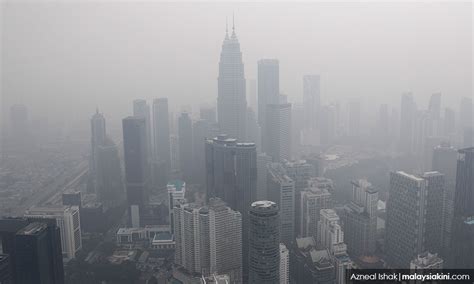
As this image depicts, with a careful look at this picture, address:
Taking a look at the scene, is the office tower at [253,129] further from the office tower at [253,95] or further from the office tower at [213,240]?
the office tower at [213,240]

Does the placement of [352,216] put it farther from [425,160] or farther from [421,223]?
[425,160]

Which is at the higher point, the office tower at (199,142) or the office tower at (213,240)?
the office tower at (199,142)

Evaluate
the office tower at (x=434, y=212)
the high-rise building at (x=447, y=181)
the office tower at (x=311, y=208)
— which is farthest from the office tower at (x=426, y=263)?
the office tower at (x=311, y=208)

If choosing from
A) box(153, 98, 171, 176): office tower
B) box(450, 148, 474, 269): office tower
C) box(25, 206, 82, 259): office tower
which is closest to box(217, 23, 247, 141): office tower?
box(153, 98, 171, 176): office tower

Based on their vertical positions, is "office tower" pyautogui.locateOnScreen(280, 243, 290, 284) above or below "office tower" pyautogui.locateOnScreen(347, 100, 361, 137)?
below

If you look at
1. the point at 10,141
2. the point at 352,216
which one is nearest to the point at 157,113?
the point at 10,141

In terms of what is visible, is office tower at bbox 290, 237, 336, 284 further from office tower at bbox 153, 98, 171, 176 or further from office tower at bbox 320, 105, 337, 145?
office tower at bbox 320, 105, 337, 145
